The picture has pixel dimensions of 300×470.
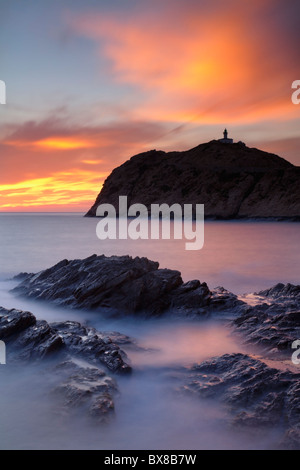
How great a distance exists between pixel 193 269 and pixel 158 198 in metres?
78.4

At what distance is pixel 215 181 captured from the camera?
285 ft

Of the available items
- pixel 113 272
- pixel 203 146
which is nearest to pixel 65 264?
pixel 113 272

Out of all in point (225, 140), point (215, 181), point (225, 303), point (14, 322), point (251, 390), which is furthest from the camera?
point (225, 140)

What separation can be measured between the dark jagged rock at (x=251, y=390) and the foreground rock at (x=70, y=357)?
3.49 feet

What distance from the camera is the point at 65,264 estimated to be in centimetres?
1047

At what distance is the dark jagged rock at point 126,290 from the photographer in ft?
27.0

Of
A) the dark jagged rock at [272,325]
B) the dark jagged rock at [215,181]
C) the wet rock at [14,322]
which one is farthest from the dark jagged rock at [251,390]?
the dark jagged rock at [215,181]

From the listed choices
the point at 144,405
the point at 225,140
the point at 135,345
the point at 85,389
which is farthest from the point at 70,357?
the point at 225,140

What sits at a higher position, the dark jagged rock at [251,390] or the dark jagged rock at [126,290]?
the dark jagged rock at [126,290]

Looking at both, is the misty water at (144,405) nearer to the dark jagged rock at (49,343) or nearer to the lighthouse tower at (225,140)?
the dark jagged rock at (49,343)

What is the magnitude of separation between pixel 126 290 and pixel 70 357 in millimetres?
3343

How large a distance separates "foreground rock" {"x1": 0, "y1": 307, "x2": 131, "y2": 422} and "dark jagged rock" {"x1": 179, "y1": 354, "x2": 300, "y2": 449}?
106 centimetres

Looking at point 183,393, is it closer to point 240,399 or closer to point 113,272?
point 240,399

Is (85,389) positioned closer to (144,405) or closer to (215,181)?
(144,405)
